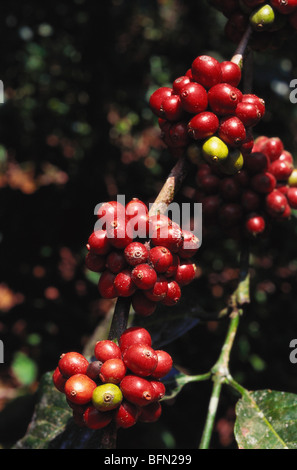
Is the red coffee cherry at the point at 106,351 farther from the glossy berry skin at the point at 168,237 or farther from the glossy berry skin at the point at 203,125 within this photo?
the glossy berry skin at the point at 203,125

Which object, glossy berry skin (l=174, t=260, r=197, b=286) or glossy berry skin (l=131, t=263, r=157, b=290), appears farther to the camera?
glossy berry skin (l=174, t=260, r=197, b=286)

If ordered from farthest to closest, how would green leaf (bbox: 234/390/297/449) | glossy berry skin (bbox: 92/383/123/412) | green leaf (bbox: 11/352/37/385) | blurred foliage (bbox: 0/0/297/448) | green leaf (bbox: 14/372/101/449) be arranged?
1. green leaf (bbox: 11/352/37/385)
2. blurred foliage (bbox: 0/0/297/448)
3. green leaf (bbox: 14/372/101/449)
4. green leaf (bbox: 234/390/297/449)
5. glossy berry skin (bbox: 92/383/123/412)

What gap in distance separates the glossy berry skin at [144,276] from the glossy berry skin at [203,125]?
13.6 inches

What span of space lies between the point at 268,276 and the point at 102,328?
3.81 feet

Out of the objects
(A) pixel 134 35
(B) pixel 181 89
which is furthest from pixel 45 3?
(B) pixel 181 89

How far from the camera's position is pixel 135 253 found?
109 centimetres

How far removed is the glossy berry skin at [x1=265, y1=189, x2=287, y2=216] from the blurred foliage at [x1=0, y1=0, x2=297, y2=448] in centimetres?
85

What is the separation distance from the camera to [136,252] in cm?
109

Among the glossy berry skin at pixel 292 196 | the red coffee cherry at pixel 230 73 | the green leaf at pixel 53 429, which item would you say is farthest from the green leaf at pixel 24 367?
the red coffee cherry at pixel 230 73

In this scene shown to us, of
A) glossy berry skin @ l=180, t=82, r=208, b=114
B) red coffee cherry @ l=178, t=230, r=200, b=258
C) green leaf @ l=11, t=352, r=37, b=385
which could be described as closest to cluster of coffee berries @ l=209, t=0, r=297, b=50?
glossy berry skin @ l=180, t=82, r=208, b=114

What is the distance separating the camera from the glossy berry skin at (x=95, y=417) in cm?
106

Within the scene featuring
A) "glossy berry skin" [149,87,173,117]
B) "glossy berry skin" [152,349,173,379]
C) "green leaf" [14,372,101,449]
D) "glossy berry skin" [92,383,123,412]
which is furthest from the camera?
"green leaf" [14,372,101,449]

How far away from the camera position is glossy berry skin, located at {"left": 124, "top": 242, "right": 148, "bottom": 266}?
1.09 metres

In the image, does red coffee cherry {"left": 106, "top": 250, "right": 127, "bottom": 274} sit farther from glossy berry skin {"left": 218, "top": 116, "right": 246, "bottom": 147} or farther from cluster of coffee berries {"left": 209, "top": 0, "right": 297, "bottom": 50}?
cluster of coffee berries {"left": 209, "top": 0, "right": 297, "bottom": 50}
